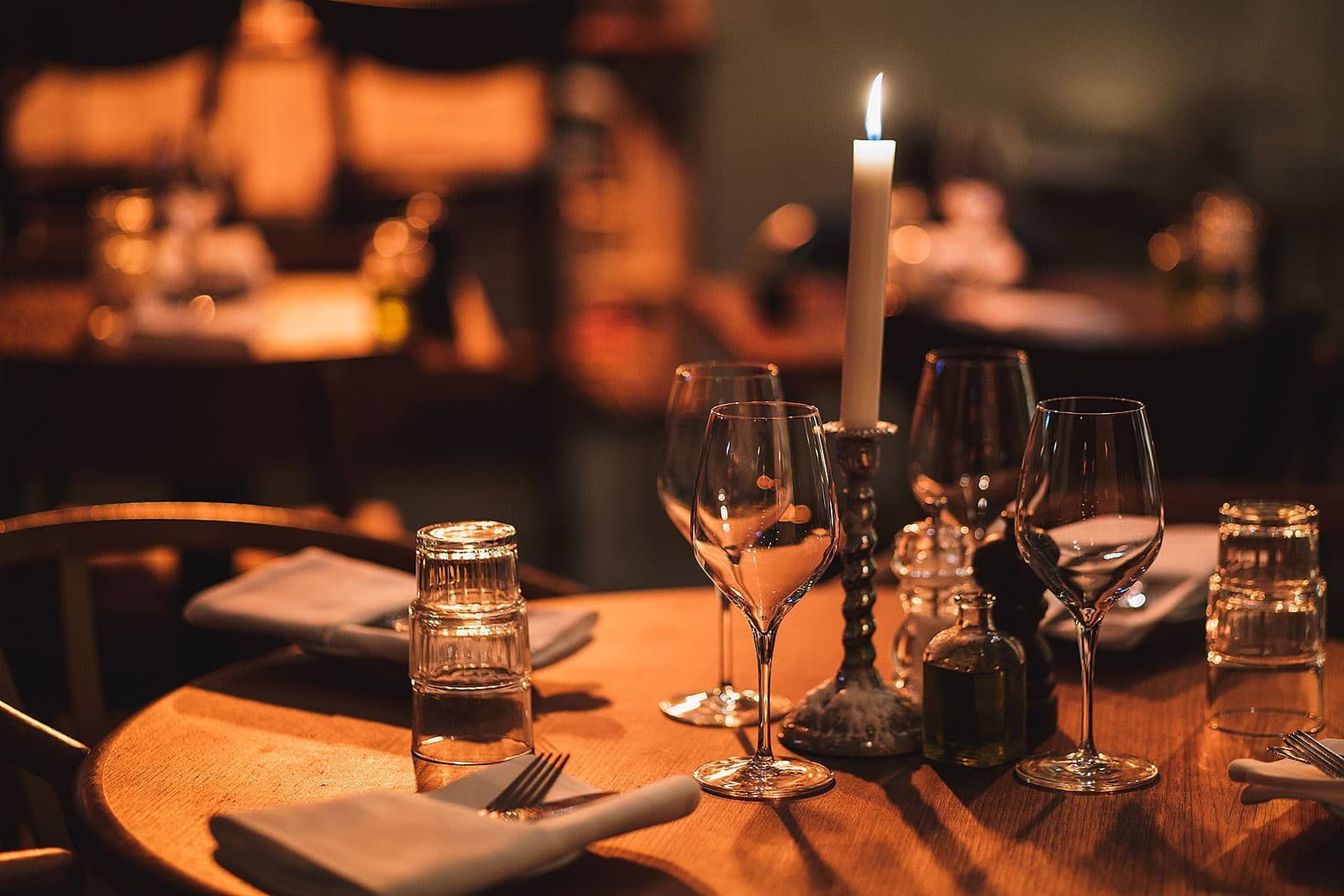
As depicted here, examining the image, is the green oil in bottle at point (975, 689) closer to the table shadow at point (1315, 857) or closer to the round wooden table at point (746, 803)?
the round wooden table at point (746, 803)

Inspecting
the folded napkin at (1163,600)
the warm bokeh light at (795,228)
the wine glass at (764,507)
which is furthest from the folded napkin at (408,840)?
the warm bokeh light at (795,228)

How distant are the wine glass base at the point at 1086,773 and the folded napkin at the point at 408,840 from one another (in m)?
0.22

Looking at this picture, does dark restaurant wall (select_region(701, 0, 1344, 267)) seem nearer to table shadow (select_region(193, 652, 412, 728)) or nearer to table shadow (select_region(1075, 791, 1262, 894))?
table shadow (select_region(193, 652, 412, 728))

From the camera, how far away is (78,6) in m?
3.17

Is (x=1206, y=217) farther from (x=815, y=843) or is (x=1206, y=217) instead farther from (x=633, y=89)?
(x=633, y=89)

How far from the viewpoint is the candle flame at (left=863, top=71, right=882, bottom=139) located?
92cm

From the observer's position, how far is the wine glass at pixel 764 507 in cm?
81

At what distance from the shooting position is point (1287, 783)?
0.77m

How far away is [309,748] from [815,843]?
1.09 feet

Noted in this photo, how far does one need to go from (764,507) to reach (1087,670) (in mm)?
211

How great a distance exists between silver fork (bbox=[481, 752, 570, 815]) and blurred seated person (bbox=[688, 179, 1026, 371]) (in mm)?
1662

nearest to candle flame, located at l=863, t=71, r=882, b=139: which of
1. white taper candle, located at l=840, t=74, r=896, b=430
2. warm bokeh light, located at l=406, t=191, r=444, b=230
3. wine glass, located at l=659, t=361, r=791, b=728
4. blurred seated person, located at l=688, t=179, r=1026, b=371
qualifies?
white taper candle, located at l=840, t=74, r=896, b=430

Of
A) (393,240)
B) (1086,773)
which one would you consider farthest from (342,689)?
(393,240)

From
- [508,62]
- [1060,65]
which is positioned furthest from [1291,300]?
[508,62]
